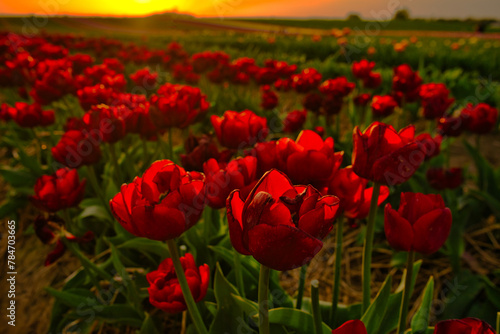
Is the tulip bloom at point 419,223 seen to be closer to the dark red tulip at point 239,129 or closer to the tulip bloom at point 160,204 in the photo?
the tulip bloom at point 160,204

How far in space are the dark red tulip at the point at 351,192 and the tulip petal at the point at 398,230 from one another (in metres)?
0.12

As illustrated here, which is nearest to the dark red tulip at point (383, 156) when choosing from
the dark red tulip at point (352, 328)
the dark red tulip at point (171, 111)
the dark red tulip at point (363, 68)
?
the dark red tulip at point (352, 328)

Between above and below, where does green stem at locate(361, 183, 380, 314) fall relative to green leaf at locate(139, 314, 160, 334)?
above

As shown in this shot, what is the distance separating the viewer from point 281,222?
58cm

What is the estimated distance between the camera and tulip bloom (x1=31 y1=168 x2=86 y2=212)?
4.54ft

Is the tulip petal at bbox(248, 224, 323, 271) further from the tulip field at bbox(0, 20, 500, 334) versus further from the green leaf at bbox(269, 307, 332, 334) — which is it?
the green leaf at bbox(269, 307, 332, 334)

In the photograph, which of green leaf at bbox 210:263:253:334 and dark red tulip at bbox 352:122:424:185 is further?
green leaf at bbox 210:263:253:334

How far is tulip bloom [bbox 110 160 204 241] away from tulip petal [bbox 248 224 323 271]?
0.65 feet

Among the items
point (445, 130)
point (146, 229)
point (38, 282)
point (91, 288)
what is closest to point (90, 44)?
point (38, 282)

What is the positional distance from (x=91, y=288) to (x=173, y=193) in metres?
1.44

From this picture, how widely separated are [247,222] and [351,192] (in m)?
0.46

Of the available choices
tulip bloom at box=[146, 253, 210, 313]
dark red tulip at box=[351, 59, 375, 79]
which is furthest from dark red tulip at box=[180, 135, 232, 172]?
dark red tulip at box=[351, 59, 375, 79]

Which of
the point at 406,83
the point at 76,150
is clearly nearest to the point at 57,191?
the point at 76,150

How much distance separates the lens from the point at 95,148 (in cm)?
162
